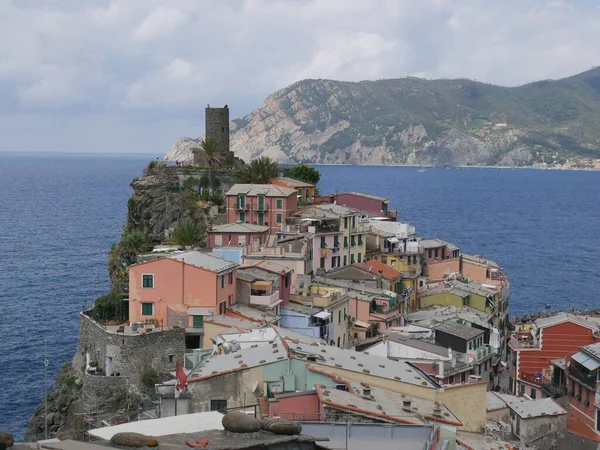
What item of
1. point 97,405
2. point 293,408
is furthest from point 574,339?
point 293,408

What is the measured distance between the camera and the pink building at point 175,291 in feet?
156

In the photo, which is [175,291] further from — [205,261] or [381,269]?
[381,269]

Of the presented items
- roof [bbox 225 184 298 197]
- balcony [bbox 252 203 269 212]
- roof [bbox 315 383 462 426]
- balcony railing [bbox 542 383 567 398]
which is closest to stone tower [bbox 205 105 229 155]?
roof [bbox 225 184 298 197]

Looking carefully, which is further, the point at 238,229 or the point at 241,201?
the point at 241,201

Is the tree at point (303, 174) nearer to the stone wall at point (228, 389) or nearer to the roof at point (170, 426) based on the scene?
the stone wall at point (228, 389)

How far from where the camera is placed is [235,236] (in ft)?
215

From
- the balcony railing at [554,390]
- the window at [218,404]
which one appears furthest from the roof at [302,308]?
the window at [218,404]

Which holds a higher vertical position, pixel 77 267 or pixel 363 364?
pixel 363 364

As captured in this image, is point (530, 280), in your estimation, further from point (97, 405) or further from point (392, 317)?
point (97, 405)

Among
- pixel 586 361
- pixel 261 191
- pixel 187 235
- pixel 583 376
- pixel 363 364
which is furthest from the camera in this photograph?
pixel 261 191

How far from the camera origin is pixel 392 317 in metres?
59.6

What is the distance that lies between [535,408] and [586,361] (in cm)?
544

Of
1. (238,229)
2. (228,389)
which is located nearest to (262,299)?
(238,229)

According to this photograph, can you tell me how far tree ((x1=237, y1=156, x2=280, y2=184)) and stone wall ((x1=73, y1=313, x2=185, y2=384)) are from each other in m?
40.4
